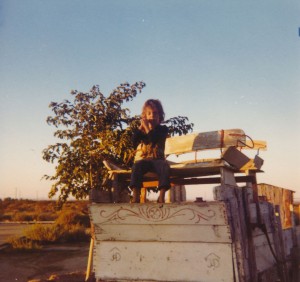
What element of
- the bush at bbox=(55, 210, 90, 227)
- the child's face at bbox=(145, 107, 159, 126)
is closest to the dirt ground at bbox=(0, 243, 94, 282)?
the child's face at bbox=(145, 107, 159, 126)

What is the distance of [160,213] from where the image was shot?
9.96 feet

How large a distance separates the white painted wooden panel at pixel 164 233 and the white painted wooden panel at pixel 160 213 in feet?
0.14

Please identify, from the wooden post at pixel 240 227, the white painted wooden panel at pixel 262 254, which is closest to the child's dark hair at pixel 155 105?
the wooden post at pixel 240 227

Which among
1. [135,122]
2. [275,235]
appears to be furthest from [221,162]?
[135,122]

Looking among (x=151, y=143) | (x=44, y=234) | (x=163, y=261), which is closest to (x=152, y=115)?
(x=151, y=143)

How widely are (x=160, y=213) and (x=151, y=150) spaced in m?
0.97

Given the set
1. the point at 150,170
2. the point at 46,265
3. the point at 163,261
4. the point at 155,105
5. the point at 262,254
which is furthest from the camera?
the point at 46,265

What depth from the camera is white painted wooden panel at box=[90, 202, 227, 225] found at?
9.44ft

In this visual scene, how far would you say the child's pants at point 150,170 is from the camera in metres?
3.45

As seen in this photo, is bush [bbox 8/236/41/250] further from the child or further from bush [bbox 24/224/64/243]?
the child

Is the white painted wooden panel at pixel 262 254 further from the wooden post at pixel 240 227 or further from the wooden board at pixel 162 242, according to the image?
the wooden board at pixel 162 242

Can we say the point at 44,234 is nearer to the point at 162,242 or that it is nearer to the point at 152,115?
the point at 152,115

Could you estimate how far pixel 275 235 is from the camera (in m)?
4.48

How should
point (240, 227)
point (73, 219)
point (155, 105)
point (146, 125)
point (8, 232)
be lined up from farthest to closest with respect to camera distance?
point (73, 219)
point (8, 232)
point (155, 105)
point (146, 125)
point (240, 227)
